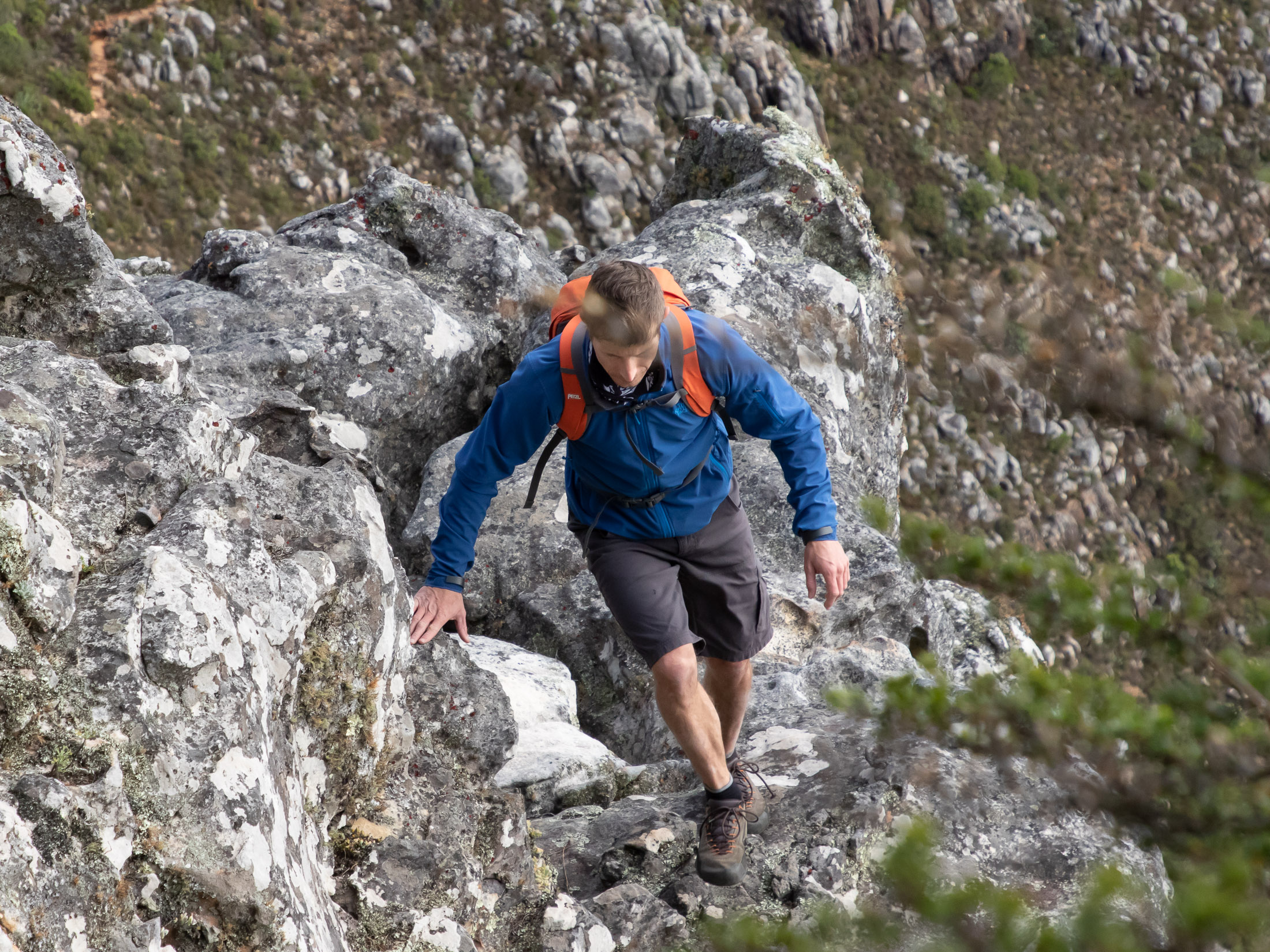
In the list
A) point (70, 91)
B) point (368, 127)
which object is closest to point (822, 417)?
point (70, 91)

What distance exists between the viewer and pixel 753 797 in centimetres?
507

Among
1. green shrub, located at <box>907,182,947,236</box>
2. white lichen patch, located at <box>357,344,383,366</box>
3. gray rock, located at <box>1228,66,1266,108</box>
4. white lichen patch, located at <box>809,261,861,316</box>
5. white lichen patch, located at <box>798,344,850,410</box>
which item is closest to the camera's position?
white lichen patch, located at <box>357,344,383,366</box>

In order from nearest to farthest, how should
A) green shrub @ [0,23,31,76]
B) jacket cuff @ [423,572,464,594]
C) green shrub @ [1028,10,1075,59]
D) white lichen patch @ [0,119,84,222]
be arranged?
jacket cuff @ [423,572,464,594] < white lichen patch @ [0,119,84,222] < green shrub @ [0,23,31,76] < green shrub @ [1028,10,1075,59]

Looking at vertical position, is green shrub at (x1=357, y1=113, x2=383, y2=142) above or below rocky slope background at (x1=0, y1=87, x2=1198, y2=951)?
below

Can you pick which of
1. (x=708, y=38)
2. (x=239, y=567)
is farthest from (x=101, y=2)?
(x=239, y=567)

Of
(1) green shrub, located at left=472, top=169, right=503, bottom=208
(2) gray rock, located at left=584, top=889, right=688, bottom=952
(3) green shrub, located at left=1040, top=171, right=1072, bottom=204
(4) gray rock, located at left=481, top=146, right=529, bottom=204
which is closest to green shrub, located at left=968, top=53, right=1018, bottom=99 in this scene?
(3) green shrub, located at left=1040, top=171, right=1072, bottom=204

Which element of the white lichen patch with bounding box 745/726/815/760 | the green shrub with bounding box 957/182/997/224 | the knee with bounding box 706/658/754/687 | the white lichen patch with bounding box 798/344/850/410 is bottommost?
the green shrub with bounding box 957/182/997/224

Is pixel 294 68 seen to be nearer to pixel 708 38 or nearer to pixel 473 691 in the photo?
pixel 708 38

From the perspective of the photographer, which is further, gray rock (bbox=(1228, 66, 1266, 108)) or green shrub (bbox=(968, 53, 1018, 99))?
gray rock (bbox=(1228, 66, 1266, 108))

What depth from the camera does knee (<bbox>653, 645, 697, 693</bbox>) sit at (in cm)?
Result: 446

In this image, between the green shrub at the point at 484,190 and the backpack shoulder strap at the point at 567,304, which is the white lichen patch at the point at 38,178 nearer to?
the backpack shoulder strap at the point at 567,304

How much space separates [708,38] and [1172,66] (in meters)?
36.9

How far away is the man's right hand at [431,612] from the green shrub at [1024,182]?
60631 mm

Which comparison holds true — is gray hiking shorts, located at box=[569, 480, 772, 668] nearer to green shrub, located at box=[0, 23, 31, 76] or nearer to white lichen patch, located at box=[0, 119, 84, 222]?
white lichen patch, located at box=[0, 119, 84, 222]
